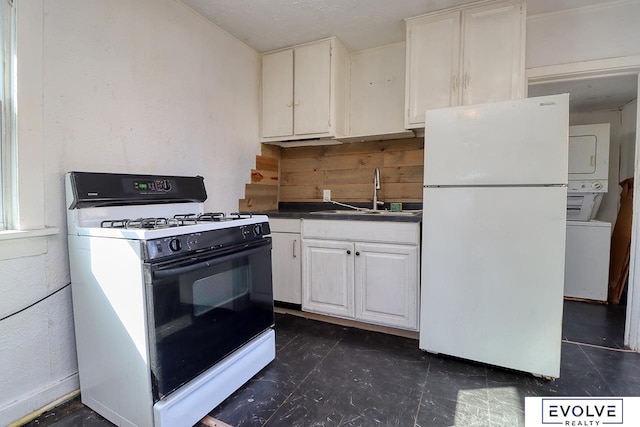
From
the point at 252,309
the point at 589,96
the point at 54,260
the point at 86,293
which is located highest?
the point at 589,96

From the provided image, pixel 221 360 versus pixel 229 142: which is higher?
pixel 229 142

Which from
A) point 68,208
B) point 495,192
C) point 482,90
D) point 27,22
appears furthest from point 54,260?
point 482,90

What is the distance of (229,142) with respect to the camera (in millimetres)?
2566

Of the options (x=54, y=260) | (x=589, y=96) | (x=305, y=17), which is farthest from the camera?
(x=589, y=96)

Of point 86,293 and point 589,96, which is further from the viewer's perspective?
point 589,96

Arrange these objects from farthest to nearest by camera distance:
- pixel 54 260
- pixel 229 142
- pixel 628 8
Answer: pixel 229 142 < pixel 628 8 < pixel 54 260

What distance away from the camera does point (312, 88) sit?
2.67 metres

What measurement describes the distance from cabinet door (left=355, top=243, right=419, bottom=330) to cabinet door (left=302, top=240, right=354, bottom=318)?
0.07m

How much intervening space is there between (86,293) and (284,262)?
1.35 metres

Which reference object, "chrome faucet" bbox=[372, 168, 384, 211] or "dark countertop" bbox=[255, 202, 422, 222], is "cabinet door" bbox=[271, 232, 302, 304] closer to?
"dark countertop" bbox=[255, 202, 422, 222]

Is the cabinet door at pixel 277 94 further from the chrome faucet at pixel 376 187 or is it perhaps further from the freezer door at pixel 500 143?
the freezer door at pixel 500 143

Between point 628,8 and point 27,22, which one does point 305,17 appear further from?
A: point 628,8

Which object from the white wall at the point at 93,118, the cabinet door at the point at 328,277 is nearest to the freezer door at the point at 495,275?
the cabinet door at the point at 328,277

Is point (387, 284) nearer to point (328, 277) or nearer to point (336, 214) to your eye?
point (328, 277)
